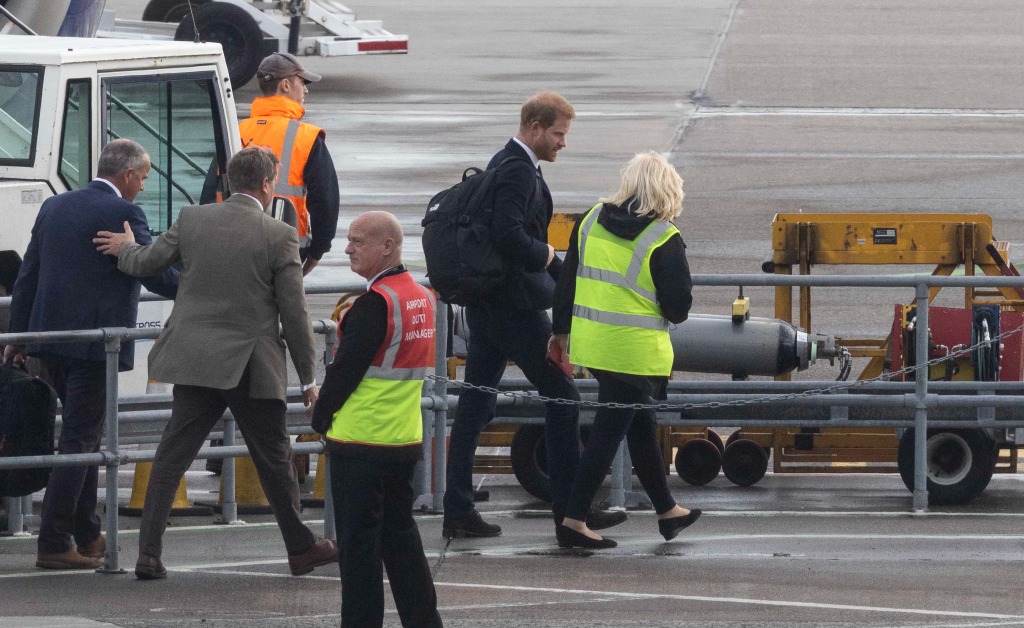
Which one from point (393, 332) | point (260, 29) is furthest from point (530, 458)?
point (260, 29)

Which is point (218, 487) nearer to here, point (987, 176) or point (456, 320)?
point (456, 320)

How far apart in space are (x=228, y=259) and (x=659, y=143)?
46.4ft

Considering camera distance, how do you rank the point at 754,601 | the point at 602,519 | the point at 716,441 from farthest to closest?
the point at 716,441, the point at 602,519, the point at 754,601

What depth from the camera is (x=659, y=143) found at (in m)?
20.2

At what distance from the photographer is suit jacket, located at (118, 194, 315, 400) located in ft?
21.3

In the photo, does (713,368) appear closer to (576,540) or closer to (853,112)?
(576,540)

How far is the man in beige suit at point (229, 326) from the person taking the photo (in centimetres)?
650

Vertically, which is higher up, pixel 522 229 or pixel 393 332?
pixel 522 229

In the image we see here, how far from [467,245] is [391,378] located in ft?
5.05

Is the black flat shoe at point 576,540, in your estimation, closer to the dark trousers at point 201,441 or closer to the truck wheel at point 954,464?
the dark trousers at point 201,441

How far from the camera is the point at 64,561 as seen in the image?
22.6 ft

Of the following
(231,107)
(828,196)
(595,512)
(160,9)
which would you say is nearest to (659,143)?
(828,196)

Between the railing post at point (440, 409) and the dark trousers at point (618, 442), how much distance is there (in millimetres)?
964

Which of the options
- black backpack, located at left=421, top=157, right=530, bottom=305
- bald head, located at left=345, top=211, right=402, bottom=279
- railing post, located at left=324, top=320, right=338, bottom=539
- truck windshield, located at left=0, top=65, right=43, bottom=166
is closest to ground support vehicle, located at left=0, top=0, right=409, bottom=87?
truck windshield, located at left=0, top=65, right=43, bottom=166
